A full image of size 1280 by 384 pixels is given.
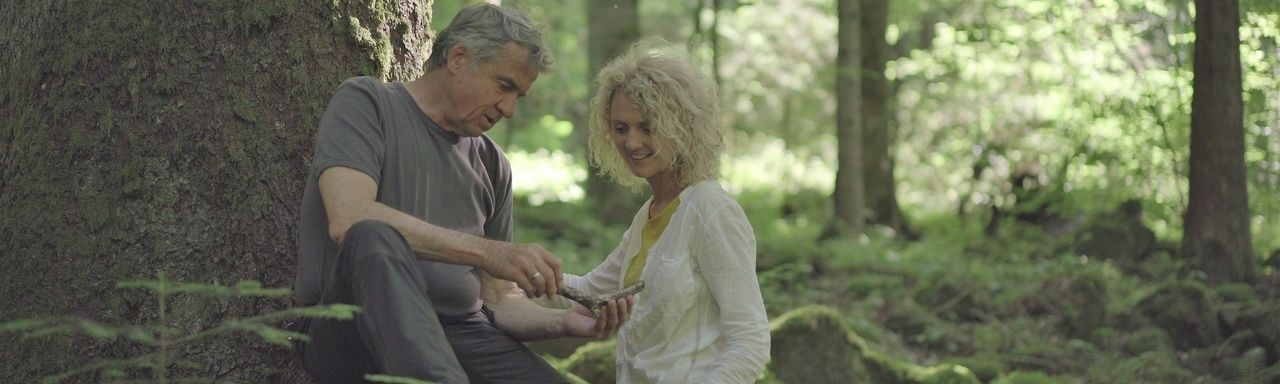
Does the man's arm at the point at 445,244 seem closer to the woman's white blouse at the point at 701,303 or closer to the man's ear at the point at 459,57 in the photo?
the woman's white blouse at the point at 701,303

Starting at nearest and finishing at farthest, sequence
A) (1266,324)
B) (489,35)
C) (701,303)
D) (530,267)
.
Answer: (530,267)
(701,303)
(489,35)
(1266,324)

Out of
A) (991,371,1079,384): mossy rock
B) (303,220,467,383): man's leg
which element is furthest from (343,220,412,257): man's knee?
(991,371,1079,384): mossy rock

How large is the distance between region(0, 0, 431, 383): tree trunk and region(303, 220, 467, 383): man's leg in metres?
0.87

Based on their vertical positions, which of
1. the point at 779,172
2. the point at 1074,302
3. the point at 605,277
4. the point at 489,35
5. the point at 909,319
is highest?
the point at 489,35

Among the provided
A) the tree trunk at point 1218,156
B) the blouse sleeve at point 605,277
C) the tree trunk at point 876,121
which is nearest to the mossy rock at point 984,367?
the tree trunk at point 1218,156

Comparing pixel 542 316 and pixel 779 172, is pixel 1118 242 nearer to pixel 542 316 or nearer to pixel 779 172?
pixel 542 316

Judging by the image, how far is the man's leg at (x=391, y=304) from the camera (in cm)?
304

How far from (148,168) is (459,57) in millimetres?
986

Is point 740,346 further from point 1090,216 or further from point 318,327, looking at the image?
point 1090,216

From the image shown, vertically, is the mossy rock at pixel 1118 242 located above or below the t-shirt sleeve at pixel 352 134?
below

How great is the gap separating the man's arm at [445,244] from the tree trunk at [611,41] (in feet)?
30.0

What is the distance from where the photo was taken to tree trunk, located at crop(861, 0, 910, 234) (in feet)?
49.5

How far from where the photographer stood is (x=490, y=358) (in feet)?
12.7

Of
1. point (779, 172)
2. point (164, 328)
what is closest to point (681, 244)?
point (164, 328)
